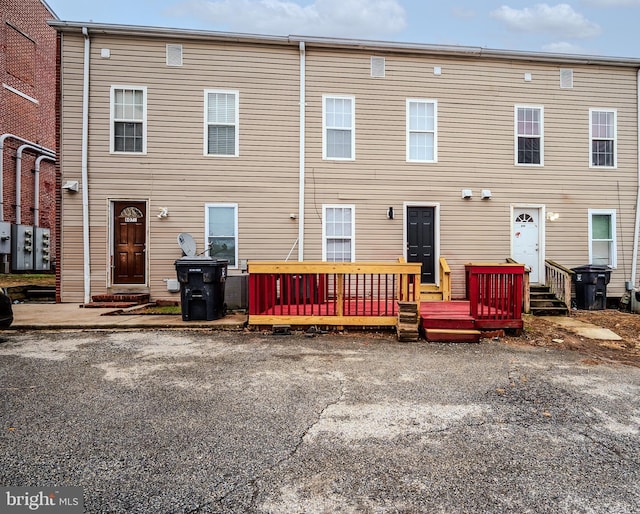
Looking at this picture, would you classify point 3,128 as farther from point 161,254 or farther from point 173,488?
point 173,488

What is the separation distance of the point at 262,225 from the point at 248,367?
538 cm

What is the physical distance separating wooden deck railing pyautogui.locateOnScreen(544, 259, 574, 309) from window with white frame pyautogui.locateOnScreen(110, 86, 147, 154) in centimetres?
1049

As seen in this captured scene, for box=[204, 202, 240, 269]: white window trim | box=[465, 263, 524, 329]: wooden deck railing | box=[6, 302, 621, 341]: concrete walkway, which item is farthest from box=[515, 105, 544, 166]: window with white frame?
box=[204, 202, 240, 269]: white window trim

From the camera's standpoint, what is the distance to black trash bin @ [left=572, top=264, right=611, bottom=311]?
961 cm

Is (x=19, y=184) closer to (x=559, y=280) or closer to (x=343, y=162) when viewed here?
(x=343, y=162)

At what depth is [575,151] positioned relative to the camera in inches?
409

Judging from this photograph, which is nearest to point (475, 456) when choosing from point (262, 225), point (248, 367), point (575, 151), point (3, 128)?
point (248, 367)

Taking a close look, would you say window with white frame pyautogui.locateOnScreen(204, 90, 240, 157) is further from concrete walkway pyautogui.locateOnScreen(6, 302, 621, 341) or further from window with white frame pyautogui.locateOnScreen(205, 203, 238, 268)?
concrete walkway pyautogui.locateOnScreen(6, 302, 621, 341)

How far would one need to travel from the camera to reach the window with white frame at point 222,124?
9.52m

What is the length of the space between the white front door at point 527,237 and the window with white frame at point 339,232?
435 cm

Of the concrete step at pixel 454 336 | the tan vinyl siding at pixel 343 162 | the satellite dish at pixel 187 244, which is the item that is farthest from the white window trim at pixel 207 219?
the concrete step at pixel 454 336

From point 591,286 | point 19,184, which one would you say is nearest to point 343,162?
point 591,286

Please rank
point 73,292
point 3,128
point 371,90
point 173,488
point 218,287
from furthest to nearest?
point 3,128, point 371,90, point 73,292, point 218,287, point 173,488

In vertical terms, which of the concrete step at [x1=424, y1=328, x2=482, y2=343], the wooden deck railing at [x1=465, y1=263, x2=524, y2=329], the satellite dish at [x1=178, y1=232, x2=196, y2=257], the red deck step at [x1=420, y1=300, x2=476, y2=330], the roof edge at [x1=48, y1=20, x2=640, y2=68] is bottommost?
the concrete step at [x1=424, y1=328, x2=482, y2=343]
